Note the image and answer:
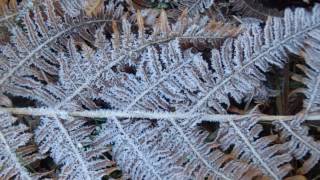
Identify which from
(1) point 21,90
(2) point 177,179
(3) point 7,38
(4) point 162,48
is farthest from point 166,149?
(3) point 7,38

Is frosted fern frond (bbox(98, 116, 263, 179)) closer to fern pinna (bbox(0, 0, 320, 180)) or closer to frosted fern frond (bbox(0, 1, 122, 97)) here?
fern pinna (bbox(0, 0, 320, 180))

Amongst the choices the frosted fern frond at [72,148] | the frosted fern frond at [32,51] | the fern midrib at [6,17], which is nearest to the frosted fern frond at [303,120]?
the frosted fern frond at [72,148]

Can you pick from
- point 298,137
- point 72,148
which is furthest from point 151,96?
point 298,137

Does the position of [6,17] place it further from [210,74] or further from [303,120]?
[303,120]

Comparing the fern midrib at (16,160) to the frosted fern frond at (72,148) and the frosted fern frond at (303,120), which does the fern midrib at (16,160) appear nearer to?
the frosted fern frond at (72,148)

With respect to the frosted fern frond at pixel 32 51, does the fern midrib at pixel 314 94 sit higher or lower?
lower

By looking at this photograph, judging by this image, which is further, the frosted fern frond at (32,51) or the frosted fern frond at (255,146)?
the frosted fern frond at (32,51)

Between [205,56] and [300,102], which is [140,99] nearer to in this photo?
[205,56]
